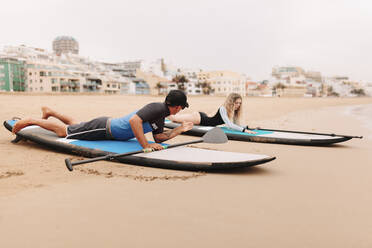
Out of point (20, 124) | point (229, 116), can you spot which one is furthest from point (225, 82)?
point (20, 124)

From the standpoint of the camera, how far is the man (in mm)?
3750

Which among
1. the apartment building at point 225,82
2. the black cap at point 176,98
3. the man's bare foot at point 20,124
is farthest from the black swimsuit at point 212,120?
the apartment building at point 225,82

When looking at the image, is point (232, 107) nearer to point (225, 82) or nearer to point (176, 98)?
point (176, 98)

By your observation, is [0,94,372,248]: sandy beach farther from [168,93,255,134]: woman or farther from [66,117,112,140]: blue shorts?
[168,93,255,134]: woman

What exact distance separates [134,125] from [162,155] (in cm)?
53

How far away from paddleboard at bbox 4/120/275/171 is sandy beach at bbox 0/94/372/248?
105 mm

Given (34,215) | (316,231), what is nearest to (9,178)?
(34,215)

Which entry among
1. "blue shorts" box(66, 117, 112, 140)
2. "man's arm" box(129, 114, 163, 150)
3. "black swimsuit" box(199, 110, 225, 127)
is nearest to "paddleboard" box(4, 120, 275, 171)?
"blue shorts" box(66, 117, 112, 140)

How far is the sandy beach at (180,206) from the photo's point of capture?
2.08 meters

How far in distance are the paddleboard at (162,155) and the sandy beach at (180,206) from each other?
105 millimetres

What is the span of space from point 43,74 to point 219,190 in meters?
49.1

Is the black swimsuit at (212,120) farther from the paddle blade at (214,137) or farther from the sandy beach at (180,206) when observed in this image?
the sandy beach at (180,206)

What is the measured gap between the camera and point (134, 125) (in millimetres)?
3754

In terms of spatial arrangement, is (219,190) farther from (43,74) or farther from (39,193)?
(43,74)
